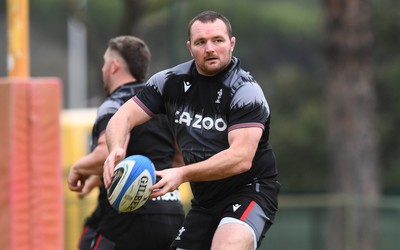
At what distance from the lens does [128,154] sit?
7730mm

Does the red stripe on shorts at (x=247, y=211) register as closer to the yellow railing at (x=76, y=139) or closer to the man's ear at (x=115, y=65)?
the man's ear at (x=115, y=65)

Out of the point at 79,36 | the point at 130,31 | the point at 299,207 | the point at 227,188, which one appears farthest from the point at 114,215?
the point at 79,36

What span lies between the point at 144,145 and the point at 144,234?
0.69 metres

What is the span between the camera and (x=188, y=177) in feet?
20.5

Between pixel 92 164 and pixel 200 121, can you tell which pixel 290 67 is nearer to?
pixel 92 164

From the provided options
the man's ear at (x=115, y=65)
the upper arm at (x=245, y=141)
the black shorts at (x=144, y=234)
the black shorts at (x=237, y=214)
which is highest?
the man's ear at (x=115, y=65)

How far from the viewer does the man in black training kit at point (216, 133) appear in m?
6.45

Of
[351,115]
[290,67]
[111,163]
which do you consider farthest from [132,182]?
[290,67]

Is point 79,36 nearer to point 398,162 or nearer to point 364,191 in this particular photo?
point 398,162

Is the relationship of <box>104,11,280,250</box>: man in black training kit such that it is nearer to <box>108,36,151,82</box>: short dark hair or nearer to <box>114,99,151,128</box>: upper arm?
<box>114,99,151,128</box>: upper arm

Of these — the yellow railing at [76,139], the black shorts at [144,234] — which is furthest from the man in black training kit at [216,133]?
the yellow railing at [76,139]

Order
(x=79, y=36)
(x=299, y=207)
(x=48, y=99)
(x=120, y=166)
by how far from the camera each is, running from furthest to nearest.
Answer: (x=79, y=36) → (x=299, y=207) → (x=48, y=99) → (x=120, y=166)

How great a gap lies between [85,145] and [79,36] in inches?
591

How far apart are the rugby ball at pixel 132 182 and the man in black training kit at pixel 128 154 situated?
1.39 meters
